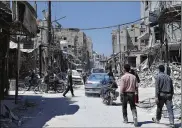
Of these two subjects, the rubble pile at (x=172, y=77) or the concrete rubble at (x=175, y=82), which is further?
the rubble pile at (x=172, y=77)

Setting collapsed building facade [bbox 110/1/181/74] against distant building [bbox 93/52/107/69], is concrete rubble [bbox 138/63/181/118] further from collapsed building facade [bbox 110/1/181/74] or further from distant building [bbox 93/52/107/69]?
distant building [bbox 93/52/107/69]

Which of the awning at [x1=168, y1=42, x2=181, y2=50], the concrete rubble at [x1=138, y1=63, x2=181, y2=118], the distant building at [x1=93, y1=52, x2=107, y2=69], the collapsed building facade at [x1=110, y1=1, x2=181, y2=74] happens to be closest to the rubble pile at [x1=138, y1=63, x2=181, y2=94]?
the concrete rubble at [x1=138, y1=63, x2=181, y2=118]

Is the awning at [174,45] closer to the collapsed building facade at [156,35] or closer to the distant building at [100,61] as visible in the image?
the collapsed building facade at [156,35]

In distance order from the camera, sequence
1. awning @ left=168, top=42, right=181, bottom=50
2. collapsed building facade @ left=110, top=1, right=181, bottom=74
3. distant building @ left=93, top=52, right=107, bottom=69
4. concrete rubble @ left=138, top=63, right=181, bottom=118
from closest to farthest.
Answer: concrete rubble @ left=138, top=63, right=181, bottom=118, collapsed building facade @ left=110, top=1, right=181, bottom=74, awning @ left=168, top=42, right=181, bottom=50, distant building @ left=93, top=52, right=107, bottom=69

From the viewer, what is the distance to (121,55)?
225 feet

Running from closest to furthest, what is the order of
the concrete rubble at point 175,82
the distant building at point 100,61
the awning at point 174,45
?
the concrete rubble at point 175,82, the awning at point 174,45, the distant building at point 100,61

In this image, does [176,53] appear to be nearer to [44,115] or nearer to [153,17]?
[153,17]

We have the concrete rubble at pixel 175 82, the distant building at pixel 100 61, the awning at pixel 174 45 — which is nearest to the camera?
the concrete rubble at pixel 175 82

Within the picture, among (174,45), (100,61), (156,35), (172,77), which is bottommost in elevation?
(172,77)

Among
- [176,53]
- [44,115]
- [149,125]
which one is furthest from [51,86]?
[176,53]

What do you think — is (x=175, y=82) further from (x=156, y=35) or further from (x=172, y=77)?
(x=156, y=35)

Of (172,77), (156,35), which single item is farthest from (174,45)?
(156,35)

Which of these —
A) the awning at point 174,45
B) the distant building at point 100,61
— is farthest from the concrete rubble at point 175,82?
the distant building at point 100,61

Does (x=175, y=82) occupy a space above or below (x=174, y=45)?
below
